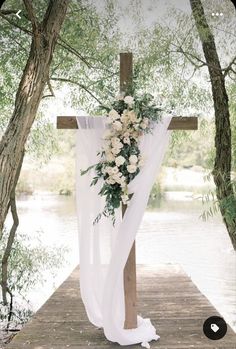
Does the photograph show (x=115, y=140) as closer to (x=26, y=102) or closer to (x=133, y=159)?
(x=133, y=159)

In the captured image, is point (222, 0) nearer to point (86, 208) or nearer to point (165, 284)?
point (165, 284)

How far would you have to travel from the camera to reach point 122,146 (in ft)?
9.80

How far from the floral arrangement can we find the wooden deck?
746 mm

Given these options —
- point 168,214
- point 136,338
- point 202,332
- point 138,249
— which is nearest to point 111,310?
point 136,338

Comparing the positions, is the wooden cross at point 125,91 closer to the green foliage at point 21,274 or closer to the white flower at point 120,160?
the white flower at point 120,160

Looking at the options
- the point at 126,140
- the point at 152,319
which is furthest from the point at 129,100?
the point at 152,319

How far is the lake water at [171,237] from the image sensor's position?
24.0 feet

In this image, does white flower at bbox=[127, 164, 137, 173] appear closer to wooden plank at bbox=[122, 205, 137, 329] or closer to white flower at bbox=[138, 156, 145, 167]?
white flower at bbox=[138, 156, 145, 167]

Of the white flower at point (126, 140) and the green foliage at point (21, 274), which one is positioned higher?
the white flower at point (126, 140)

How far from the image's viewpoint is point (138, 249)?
8016 mm

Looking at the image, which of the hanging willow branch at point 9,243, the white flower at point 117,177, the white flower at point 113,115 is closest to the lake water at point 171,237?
the hanging willow branch at point 9,243

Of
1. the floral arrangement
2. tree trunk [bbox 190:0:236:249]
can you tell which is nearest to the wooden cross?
the floral arrangement

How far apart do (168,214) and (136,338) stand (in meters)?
5.73

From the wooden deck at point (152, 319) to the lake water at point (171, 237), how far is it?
7.86ft
